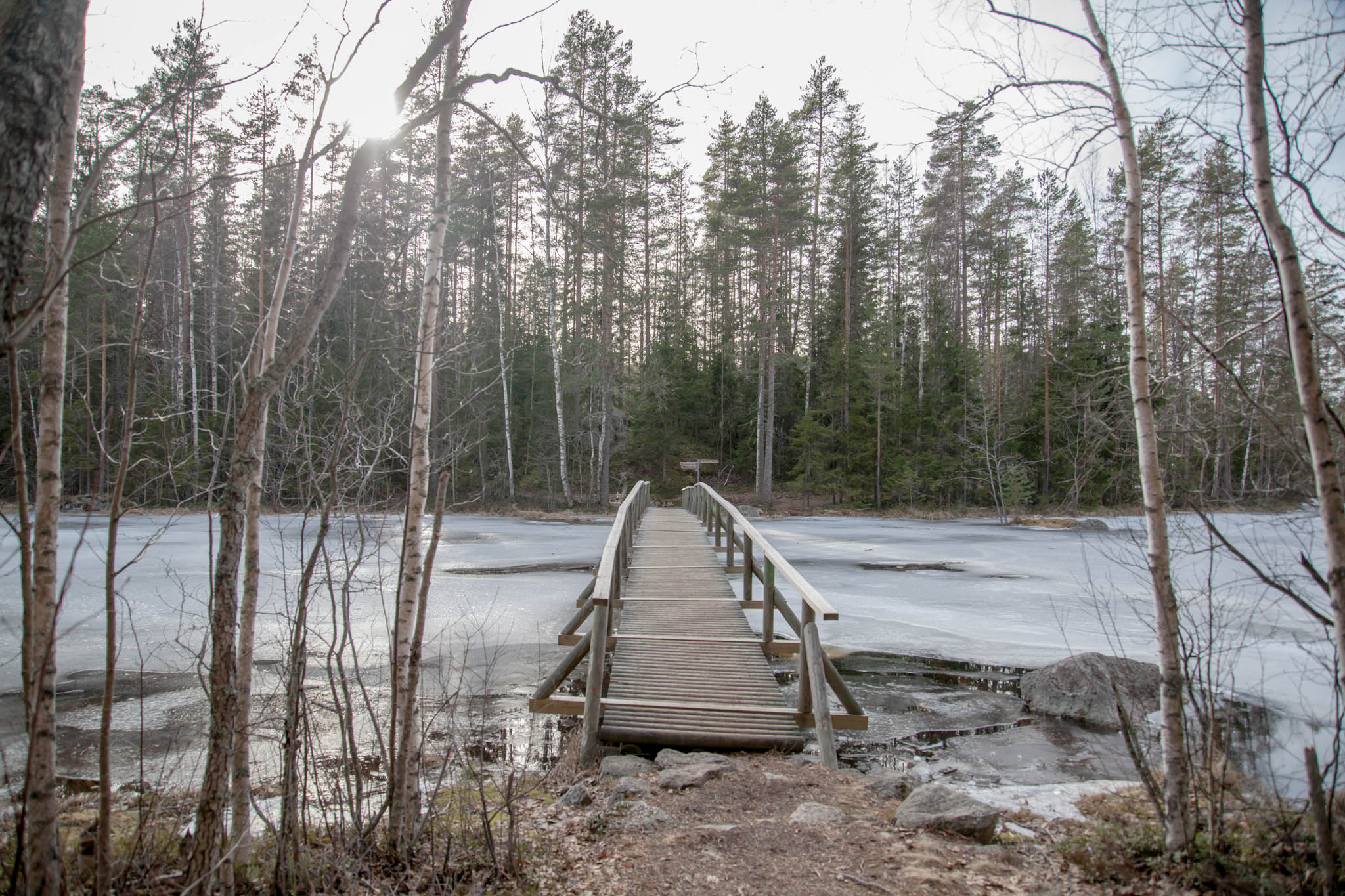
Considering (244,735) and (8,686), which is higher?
(244,735)

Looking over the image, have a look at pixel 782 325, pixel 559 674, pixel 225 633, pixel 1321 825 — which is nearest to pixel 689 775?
pixel 559 674

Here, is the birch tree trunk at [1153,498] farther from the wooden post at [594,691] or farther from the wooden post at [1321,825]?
the wooden post at [594,691]

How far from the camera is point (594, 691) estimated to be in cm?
468

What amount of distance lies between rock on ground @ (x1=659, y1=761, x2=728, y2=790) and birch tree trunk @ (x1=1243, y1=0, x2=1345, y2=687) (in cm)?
276

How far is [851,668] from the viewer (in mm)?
7223

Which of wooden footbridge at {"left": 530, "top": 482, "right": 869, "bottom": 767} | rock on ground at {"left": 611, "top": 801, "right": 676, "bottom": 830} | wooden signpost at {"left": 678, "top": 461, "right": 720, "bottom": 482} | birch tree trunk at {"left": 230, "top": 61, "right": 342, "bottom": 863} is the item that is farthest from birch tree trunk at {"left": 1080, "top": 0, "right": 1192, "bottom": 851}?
wooden signpost at {"left": 678, "top": 461, "right": 720, "bottom": 482}

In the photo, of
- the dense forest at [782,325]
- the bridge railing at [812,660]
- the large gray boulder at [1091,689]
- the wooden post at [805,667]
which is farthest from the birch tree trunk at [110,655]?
the dense forest at [782,325]

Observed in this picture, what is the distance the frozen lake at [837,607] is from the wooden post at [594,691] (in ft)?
2.12

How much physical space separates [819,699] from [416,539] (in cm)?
262

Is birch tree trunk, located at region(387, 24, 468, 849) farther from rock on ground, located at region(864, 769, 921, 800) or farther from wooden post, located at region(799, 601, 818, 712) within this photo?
wooden post, located at region(799, 601, 818, 712)

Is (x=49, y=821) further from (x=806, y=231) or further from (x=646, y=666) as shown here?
(x=806, y=231)

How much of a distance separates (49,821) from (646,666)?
4060 mm

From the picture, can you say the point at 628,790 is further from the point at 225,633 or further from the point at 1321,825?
the point at 1321,825

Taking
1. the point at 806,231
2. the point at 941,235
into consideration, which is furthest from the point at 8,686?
the point at 941,235
